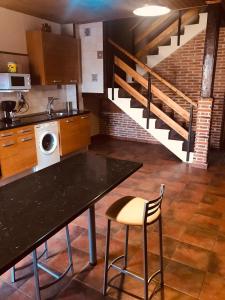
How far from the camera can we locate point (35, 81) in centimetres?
447

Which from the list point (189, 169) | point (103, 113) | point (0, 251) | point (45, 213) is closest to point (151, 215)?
point (45, 213)

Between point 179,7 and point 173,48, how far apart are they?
1421mm

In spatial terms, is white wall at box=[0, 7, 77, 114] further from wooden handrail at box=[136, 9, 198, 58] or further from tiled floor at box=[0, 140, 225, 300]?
tiled floor at box=[0, 140, 225, 300]

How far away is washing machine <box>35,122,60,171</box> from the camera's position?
13.4 feet

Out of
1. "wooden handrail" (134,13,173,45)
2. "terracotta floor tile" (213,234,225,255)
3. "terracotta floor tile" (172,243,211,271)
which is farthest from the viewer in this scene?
"wooden handrail" (134,13,173,45)

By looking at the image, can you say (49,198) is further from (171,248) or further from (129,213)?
(171,248)

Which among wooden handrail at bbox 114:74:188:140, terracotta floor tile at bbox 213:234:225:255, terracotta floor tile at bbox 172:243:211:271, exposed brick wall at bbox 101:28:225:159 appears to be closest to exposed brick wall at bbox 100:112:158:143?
exposed brick wall at bbox 101:28:225:159

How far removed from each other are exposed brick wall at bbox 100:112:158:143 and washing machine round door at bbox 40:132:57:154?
2448 millimetres

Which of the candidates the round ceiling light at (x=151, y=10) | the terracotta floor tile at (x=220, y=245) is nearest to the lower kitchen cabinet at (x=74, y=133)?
the round ceiling light at (x=151, y=10)

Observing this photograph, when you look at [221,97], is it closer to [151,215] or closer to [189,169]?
[189,169]

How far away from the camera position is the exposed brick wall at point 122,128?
6.21m

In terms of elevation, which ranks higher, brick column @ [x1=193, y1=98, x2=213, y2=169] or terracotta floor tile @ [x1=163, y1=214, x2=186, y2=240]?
brick column @ [x1=193, y1=98, x2=213, y2=169]

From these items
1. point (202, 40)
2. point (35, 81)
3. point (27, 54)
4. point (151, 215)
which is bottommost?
point (151, 215)

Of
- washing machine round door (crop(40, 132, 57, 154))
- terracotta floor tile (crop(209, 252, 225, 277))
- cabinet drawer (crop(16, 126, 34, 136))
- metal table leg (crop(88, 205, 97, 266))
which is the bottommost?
terracotta floor tile (crop(209, 252, 225, 277))
